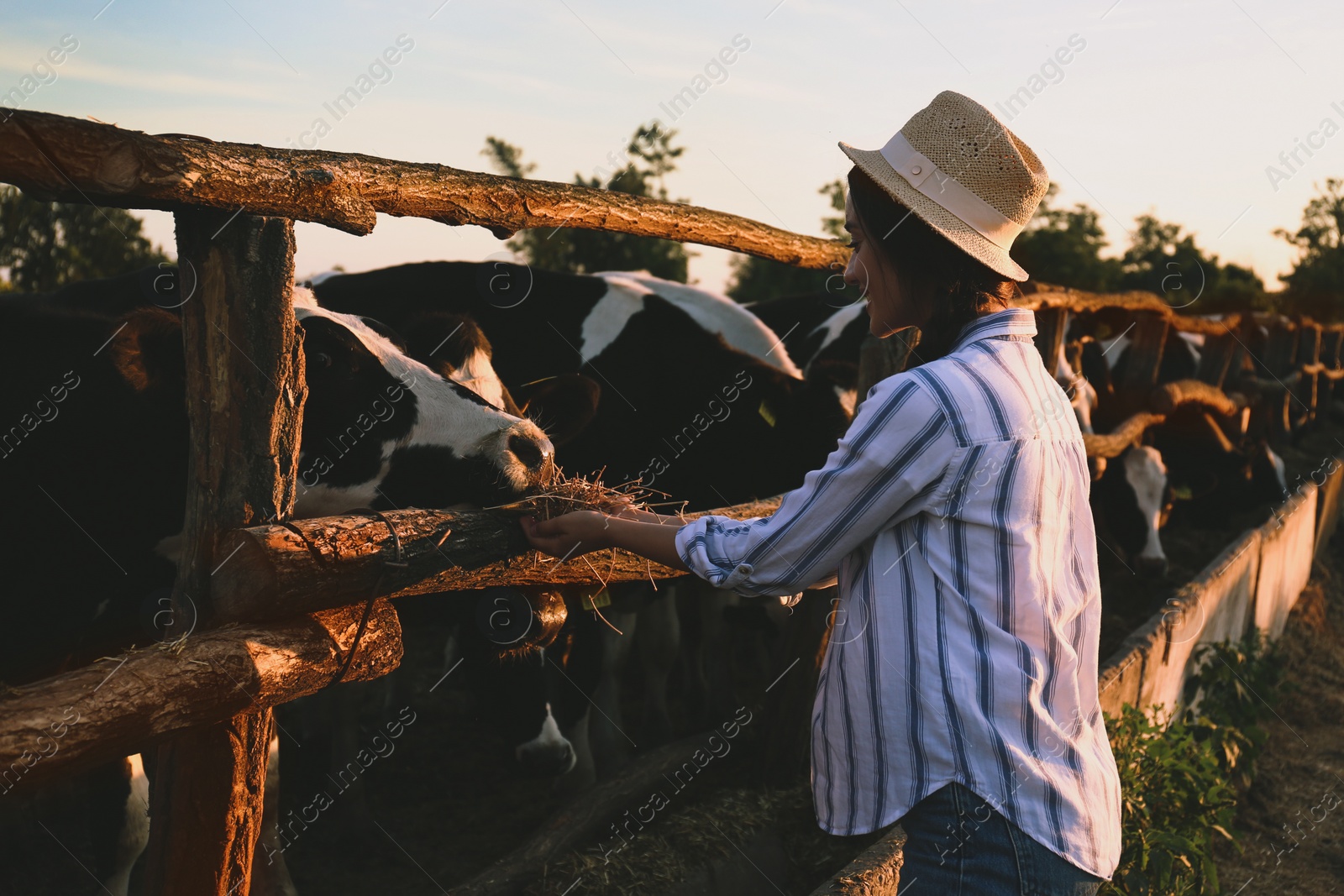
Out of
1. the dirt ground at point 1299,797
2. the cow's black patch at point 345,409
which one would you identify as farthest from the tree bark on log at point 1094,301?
the dirt ground at point 1299,797

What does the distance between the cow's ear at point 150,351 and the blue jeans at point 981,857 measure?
203 cm

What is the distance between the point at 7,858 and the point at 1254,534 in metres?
6.59

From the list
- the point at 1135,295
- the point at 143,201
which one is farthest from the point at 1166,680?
the point at 143,201

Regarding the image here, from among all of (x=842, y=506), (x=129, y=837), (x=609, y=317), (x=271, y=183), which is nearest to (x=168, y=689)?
(x=271, y=183)

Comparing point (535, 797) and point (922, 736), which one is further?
point (535, 797)

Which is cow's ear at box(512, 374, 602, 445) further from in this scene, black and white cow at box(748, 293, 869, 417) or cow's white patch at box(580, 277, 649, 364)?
black and white cow at box(748, 293, 869, 417)

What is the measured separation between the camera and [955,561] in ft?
4.91

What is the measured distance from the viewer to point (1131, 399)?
24.7ft

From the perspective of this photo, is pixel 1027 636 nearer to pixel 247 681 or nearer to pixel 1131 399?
pixel 247 681

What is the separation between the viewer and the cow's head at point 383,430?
106 inches

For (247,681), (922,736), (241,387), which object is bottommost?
(247,681)

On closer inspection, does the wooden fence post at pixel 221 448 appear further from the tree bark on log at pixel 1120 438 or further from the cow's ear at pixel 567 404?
the tree bark on log at pixel 1120 438

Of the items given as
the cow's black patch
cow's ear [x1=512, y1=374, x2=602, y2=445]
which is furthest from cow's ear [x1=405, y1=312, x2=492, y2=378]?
the cow's black patch

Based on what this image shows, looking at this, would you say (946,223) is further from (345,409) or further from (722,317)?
(722,317)
